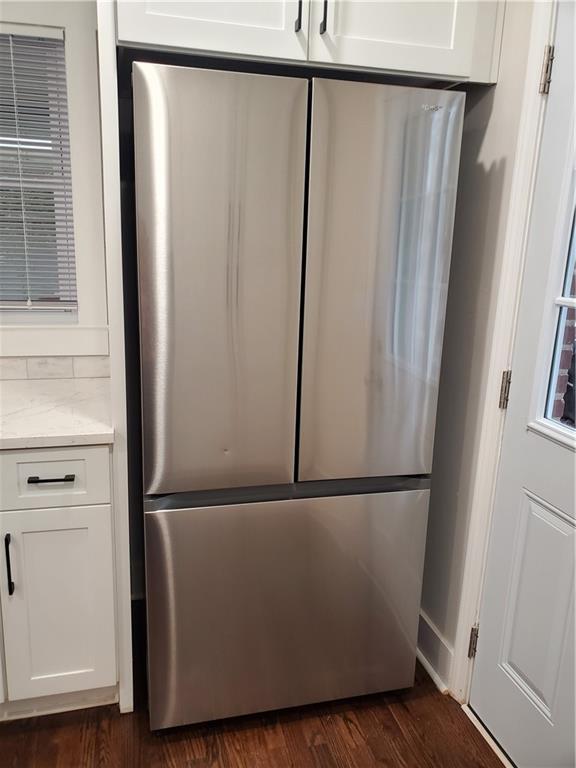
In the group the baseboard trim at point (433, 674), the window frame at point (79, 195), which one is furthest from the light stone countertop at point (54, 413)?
the baseboard trim at point (433, 674)

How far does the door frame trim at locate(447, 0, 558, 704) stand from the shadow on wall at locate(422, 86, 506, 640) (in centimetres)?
5

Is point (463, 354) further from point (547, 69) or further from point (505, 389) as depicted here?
point (547, 69)

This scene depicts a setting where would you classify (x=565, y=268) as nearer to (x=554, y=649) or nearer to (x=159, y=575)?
(x=554, y=649)

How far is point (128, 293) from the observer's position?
177 centimetres

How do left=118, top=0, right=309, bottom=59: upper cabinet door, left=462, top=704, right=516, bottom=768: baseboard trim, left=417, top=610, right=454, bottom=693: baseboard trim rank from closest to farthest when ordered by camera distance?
left=118, top=0, right=309, bottom=59: upper cabinet door < left=462, top=704, right=516, bottom=768: baseboard trim < left=417, top=610, right=454, bottom=693: baseboard trim

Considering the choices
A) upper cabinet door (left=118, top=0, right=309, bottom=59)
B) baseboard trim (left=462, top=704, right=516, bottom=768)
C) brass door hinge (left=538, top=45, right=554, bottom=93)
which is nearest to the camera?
upper cabinet door (left=118, top=0, right=309, bottom=59)

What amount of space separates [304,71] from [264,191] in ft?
1.59

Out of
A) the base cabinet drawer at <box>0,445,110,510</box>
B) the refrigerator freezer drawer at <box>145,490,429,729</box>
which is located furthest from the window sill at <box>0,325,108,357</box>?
→ the refrigerator freezer drawer at <box>145,490,429,729</box>

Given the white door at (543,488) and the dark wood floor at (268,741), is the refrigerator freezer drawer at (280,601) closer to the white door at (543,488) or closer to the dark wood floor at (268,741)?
the dark wood floor at (268,741)

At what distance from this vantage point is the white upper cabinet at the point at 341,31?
1.40 metres

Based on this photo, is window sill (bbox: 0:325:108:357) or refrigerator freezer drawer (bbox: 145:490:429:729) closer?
refrigerator freezer drawer (bbox: 145:490:429:729)

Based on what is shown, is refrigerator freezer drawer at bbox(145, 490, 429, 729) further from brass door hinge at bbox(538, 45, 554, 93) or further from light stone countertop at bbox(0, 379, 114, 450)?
brass door hinge at bbox(538, 45, 554, 93)

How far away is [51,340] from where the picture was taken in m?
2.05

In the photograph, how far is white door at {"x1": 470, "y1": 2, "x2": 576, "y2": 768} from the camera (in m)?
1.46
